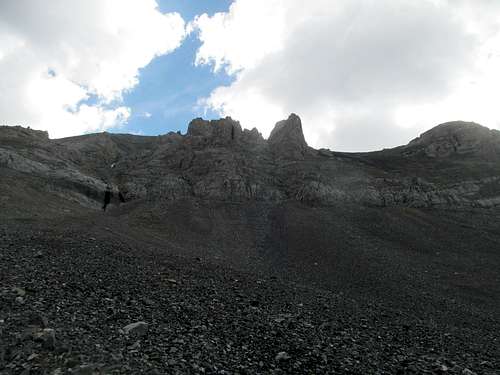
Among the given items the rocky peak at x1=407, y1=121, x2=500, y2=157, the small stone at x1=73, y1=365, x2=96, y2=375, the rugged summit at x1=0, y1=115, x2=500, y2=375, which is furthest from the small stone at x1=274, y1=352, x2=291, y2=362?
the rocky peak at x1=407, y1=121, x2=500, y2=157

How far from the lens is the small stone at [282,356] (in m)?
11.8

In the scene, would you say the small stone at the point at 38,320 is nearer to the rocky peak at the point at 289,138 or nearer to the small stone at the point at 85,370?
the small stone at the point at 85,370

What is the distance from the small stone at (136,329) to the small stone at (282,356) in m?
4.16

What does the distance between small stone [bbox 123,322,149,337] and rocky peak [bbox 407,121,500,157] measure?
83775 millimetres

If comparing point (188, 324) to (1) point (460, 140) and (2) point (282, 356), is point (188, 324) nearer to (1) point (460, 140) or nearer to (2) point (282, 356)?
(2) point (282, 356)

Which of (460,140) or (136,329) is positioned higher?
(460,140)

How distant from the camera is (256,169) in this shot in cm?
6900

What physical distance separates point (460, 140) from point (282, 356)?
8750 cm

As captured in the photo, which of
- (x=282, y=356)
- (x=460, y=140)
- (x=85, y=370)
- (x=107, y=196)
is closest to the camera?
(x=85, y=370)

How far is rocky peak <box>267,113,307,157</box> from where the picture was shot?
259 ft

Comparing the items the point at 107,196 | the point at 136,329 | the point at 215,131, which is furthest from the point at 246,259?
the point at 215,131

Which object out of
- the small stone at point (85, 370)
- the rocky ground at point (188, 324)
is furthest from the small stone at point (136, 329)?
the small stone at point (85, 370)

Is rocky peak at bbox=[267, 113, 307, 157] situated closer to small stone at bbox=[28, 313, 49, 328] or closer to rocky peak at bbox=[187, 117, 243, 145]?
rocky peak at bbox=[187, 117, 243, 145]

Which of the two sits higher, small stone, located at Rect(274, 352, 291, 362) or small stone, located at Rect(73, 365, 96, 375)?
small stone, located at Rect(73, 365, 96, 375)
